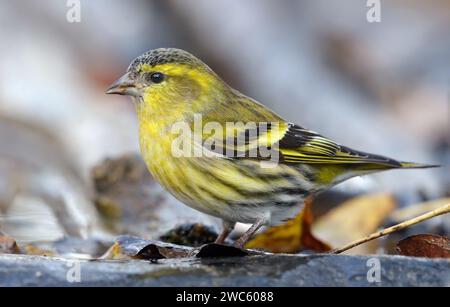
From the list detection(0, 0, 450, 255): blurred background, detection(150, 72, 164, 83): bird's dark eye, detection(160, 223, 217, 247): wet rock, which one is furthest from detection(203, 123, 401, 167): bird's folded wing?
detection(0, 0, 450, 255): blurred background

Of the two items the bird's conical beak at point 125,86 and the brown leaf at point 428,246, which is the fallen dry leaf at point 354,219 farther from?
the bird's conical beak at point 125,86

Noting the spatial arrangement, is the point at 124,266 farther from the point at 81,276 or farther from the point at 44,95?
the point at 44,95

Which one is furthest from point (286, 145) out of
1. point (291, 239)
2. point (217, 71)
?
point (217, 71)

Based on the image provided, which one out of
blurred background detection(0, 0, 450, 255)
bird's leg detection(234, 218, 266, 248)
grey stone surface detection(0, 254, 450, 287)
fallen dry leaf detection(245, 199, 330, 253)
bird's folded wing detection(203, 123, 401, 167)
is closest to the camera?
grey stone surface detection(0, 254, 450, 287)

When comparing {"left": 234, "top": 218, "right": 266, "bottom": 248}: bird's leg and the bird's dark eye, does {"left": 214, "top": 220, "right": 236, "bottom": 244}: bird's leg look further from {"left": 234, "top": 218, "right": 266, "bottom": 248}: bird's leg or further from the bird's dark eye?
the bird's dark eye

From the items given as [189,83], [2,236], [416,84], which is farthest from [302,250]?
[416,84]

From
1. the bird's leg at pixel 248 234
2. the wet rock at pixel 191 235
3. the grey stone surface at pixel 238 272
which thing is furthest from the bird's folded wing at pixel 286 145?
the grey stone surface at pixel 238 272

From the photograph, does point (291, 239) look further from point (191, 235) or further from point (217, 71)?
point (217, 71)
